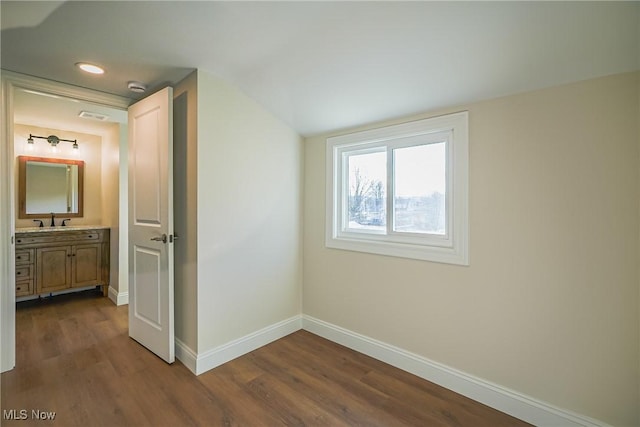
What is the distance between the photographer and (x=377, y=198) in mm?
2598

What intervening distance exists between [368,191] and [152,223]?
181cm

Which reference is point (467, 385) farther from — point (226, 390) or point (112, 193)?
point (112, 193)

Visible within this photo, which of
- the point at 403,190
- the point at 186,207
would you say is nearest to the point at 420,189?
the point at 403,190

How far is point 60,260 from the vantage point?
3633 mm

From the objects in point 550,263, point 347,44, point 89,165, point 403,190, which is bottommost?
point 550,263

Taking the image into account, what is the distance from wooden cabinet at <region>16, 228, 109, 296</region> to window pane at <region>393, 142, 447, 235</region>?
3.81m

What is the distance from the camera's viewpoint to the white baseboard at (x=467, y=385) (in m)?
1.66

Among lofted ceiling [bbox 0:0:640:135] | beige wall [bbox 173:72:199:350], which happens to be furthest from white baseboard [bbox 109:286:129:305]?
lofted ceiling [bbox 0:0:640:135]

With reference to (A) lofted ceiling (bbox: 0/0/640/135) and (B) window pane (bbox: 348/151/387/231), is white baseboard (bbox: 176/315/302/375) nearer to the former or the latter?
(B) window pane (bbox: 348/151/387/231)

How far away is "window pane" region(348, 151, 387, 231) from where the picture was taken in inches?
101

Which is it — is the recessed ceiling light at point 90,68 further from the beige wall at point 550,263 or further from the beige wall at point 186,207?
the beige wall at point 550,263

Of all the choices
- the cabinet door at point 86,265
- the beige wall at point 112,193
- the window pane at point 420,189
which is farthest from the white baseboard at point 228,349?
the cabinet door at point 86,265

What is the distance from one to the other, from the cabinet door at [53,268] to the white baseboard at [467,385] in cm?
335

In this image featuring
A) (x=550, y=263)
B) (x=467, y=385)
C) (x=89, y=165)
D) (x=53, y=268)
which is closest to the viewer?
(x=550, y=263)
